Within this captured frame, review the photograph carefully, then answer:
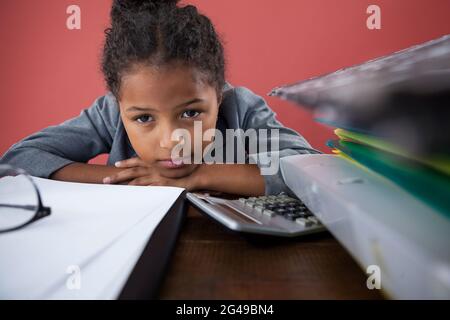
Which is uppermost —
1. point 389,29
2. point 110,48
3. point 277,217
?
point 389,29

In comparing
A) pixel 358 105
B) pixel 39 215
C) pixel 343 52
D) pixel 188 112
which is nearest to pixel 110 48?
pixel 188 112

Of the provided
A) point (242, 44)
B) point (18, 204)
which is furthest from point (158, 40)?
point (242, 44)

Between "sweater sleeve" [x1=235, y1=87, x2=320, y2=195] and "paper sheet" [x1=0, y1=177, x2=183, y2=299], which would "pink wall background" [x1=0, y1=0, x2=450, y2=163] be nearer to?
"sweater sleeve" [x1=235, y1=87, x2=320, y2=195]

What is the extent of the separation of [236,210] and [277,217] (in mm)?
38

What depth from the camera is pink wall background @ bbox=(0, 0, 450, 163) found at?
1.18 metres

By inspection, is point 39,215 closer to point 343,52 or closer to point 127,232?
point 127,232

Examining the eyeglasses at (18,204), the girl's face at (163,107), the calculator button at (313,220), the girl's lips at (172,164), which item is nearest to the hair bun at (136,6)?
the girl's face at (163,107)

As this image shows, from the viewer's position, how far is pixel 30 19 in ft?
4.24

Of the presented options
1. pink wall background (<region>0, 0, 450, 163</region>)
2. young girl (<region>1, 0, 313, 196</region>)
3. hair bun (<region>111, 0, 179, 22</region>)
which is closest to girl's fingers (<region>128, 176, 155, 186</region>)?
young girl (<region>1, 0, 313, 196</region>)

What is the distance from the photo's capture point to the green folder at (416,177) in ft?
0.52

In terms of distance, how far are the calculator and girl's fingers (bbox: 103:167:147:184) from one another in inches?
8.0

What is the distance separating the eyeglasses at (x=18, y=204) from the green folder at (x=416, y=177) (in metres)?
0.24

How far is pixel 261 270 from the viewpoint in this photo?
23cm

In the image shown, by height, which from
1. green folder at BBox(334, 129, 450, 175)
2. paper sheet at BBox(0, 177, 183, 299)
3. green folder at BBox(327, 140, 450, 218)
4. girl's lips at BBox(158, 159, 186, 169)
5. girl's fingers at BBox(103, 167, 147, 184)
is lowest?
girl's fingers at BBox(103, 167, 147, 184)
